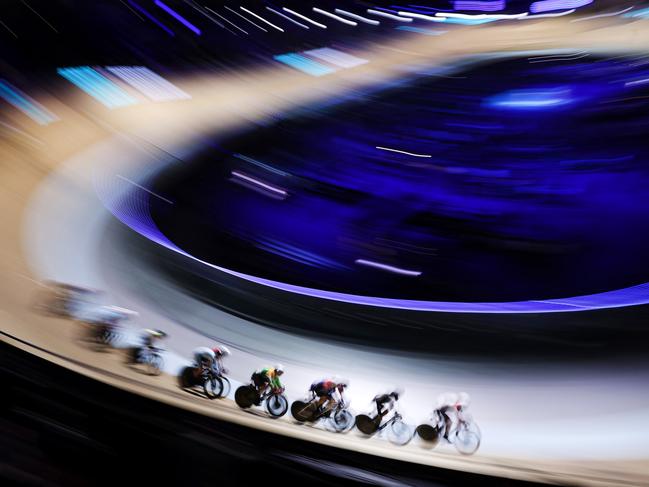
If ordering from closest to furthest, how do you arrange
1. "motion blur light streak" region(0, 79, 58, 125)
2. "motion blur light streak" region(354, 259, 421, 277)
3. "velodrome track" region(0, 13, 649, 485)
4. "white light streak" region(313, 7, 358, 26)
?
"velodrome track" region(0, 13, 649, 485), "motion blur light streak" region(354, 259, 421, 277), "motion blur light streak" region(0, 79, 58, 125), "white light streak" region(313, 7, 358, 26)

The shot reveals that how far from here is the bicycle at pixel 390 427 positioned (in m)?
0.29

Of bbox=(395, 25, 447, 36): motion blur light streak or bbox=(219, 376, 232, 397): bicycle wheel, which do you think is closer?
bbox=(219, 376, 232, 397): bicycle wheel

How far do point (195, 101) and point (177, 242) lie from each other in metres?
0.22

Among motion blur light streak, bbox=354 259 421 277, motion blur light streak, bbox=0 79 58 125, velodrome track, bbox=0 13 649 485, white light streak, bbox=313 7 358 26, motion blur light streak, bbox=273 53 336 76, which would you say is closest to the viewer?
velodrome track, bbox=0 13 649 485

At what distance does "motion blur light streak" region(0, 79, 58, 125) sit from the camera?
521 mm

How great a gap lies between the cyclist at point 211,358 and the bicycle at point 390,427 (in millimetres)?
70

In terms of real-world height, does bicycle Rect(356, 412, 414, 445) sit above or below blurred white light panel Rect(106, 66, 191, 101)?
below

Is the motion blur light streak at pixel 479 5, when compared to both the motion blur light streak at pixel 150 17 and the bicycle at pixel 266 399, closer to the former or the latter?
the motion blur light streak at pixel 150 17

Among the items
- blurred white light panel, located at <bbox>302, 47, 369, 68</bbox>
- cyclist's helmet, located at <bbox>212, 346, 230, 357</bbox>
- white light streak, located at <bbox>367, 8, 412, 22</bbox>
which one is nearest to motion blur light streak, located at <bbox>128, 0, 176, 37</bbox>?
blurred white light panel, located at <bbox>302, 47, 369, 68</bbox>

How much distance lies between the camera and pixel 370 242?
41 centimetres

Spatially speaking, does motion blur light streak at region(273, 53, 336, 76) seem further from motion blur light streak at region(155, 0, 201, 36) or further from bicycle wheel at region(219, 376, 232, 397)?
bicycle wheel at region(219, 376, 232, 397)

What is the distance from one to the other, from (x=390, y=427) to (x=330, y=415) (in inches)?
1.0

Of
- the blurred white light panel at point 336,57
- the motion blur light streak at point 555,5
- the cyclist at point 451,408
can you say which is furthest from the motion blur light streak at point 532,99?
the cyclist at point 451,408

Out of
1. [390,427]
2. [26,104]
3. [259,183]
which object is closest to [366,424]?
[390,427]
